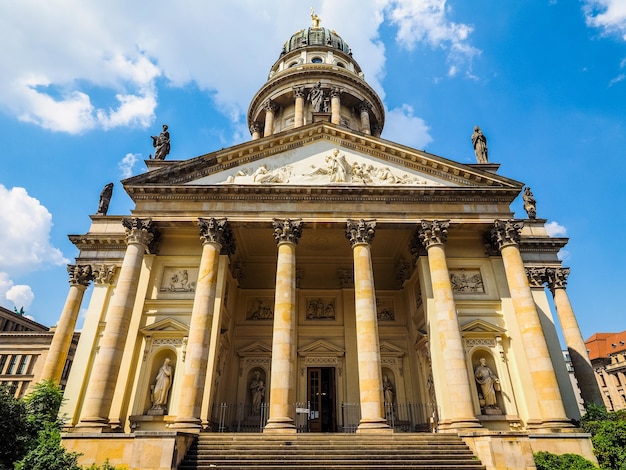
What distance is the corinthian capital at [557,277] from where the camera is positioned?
23.8 meters

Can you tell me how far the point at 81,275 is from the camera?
903 inches

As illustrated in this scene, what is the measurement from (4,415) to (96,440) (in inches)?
166

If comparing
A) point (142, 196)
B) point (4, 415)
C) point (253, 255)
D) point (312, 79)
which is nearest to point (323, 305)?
point (253, 255)

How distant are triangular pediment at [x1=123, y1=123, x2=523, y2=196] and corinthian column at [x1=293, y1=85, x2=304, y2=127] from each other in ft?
44.3

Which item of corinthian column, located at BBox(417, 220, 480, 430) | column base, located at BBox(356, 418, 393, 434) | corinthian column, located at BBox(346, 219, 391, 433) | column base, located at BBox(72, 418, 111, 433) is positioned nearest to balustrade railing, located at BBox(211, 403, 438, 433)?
corinthian column, located at BBox(417, 220, 480, 430)

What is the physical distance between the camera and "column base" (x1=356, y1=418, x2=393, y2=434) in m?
14.9

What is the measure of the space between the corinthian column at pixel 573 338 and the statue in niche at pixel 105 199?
27590 millimetres

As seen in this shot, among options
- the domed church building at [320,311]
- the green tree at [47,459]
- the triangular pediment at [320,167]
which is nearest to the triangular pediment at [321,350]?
the domed church building at [320,311]

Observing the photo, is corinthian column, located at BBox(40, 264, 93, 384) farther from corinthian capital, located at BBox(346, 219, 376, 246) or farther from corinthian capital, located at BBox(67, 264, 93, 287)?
corinthian capital, located at BBox(346, 219, 376, 246)

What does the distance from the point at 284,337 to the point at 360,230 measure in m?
6.07

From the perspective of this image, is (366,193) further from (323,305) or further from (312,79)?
(312,79)

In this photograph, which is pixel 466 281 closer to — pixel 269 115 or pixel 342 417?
pixel 342 417

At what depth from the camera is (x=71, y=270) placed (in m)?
23.3

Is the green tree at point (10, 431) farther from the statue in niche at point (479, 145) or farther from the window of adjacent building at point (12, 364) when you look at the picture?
the window of adjacent building at point (12, 364)
